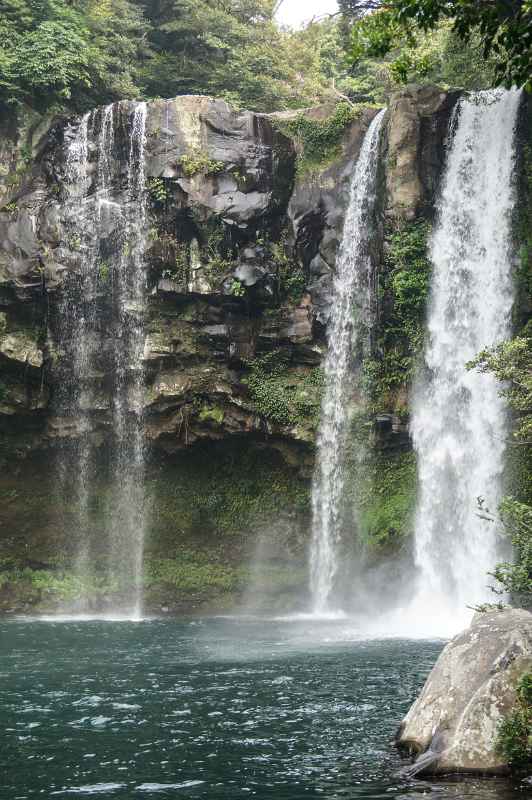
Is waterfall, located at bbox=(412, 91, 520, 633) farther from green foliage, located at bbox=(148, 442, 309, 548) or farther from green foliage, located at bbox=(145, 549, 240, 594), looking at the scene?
green foliage, located at bbox=(145, 549, 240, 594)

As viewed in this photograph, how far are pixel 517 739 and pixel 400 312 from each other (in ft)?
47.3

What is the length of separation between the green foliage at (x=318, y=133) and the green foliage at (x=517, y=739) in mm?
17625

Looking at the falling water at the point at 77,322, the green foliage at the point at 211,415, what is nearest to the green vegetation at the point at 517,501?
the green foliage at the point at 211,415

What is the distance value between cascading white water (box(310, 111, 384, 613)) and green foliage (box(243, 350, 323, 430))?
0.30m

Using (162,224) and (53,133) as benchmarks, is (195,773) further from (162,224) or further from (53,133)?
(53,133)

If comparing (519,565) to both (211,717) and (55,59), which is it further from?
(55,59)

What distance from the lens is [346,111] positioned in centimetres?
2212

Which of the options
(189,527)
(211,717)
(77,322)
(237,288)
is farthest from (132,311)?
(211,717)

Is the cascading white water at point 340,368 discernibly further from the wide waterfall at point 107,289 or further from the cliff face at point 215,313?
the wide waterfall at point 107,289

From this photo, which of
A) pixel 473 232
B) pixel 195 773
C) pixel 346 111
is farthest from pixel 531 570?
pixel 346 111

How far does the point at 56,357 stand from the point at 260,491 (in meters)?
6.63

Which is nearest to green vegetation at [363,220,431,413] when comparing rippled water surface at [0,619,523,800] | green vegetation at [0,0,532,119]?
green vegetation at [0,0,532,119]

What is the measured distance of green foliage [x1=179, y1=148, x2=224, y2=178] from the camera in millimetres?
20797

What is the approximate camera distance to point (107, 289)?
2127cm
